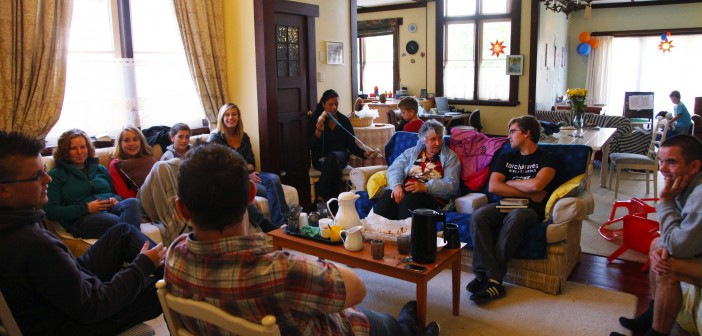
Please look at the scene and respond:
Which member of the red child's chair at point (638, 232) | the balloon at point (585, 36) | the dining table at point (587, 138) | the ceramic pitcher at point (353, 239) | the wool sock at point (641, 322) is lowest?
the wool sock at point (641, 322)

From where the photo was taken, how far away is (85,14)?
390 cm

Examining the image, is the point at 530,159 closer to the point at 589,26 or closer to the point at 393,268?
the point at 393,268

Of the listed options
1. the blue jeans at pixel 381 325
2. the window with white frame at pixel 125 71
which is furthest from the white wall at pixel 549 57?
the blue jeans at pixel 381 325

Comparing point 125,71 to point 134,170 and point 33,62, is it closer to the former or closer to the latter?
point 33,62

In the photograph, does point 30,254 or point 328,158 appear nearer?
point 30,254

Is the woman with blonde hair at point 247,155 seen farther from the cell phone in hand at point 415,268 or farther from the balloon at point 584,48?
the balloon at point 584,48

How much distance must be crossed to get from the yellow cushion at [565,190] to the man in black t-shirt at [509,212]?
0.05 m

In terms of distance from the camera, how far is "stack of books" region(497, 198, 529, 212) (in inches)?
124

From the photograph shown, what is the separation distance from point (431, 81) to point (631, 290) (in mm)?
7068

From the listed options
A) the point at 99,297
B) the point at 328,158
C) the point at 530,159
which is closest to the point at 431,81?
the point at 328,158

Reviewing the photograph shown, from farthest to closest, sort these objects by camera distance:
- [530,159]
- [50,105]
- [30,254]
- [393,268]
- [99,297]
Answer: [50,105] < [530,159] < [393,268] < [99,297] < [30,254]

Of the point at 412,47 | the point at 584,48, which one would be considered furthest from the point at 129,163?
the point at 584,48

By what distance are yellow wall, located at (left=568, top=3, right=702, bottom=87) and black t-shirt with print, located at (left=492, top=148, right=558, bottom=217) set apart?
338 inches

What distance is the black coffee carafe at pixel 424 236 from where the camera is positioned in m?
2.41
